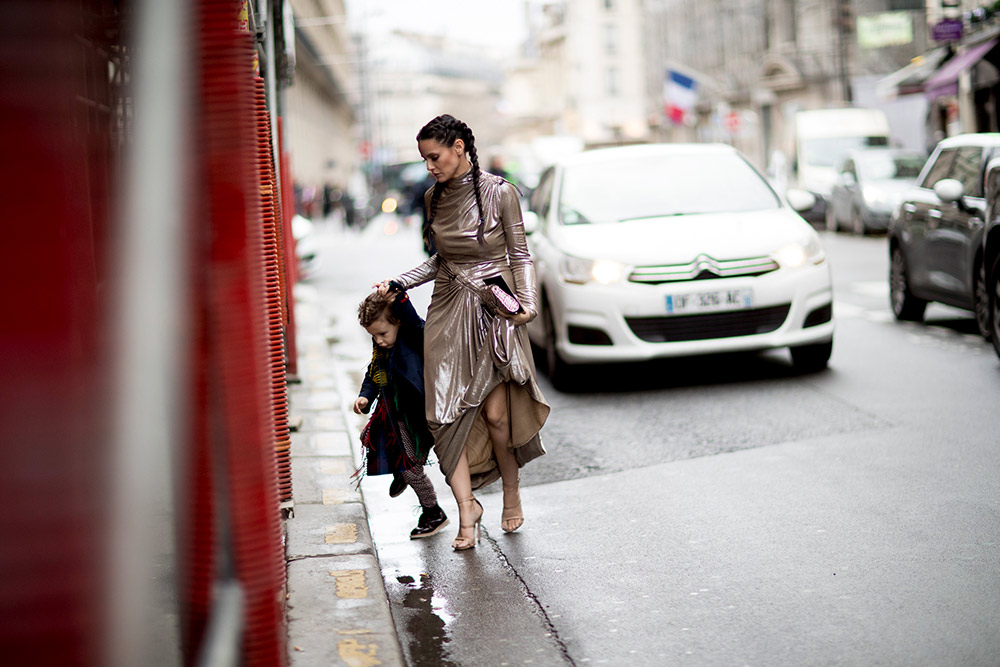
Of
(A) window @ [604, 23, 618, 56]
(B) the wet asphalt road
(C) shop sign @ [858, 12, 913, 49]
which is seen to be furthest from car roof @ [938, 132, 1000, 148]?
(A) window @ [604, 23, 618, 56]

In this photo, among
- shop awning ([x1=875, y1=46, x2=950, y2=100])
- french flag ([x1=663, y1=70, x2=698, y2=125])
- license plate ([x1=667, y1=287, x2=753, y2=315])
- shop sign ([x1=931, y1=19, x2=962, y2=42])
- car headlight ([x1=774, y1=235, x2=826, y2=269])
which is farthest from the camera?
french flag ([x1=663, y1=70, x2=698, y2=125])

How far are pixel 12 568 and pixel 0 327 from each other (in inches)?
13.6

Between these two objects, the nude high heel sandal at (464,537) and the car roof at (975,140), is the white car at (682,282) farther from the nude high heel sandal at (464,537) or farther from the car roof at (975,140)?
the nude high heel sandal at (464,537)

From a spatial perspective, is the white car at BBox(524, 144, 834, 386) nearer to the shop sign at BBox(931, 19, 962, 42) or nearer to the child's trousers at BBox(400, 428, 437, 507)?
the child's trousers at BBox(400, 428, 437, 507)

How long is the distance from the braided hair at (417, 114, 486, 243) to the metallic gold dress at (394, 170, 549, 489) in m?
0.02

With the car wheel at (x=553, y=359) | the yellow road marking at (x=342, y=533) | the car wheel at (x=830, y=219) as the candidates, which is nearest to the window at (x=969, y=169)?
the car wheel at (x=553, y=359)

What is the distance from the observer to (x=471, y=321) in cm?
548

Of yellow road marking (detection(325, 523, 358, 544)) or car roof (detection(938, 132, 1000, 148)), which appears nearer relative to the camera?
yellow road marking (detection(325, 523, 358, 544))

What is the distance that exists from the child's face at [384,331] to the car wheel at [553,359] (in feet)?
13.2

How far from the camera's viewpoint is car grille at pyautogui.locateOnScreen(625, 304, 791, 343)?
29.9 ft

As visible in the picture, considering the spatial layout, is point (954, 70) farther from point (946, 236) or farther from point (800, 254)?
point (800, 254)

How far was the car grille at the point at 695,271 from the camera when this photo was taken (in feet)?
29.7

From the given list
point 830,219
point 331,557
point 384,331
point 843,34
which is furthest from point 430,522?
point 843,34

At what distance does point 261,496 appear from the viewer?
2.63m
